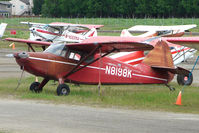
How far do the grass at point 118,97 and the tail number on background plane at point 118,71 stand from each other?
26.8 inches

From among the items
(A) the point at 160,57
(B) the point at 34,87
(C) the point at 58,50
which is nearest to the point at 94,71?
(C) the point at 58,50

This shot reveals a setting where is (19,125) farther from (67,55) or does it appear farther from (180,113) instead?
(67,55)

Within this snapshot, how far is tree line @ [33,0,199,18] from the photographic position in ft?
325

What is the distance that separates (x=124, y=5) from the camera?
105625mm

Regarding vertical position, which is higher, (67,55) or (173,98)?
(67,55)

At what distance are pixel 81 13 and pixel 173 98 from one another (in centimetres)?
9929

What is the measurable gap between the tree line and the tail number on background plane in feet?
260

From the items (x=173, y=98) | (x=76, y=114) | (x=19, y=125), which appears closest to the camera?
(x=19, y=125)

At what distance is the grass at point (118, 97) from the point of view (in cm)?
1375

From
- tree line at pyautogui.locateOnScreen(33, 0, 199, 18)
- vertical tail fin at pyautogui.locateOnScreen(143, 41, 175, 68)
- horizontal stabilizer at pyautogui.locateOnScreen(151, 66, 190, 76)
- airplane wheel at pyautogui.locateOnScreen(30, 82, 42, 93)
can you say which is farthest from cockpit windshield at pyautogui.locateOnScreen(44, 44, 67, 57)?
tree line at pyautogui.locateOnScreen(33, 0, 199, 18)

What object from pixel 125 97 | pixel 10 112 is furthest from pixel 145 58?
pixel 10 112

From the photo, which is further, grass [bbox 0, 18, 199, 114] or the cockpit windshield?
the cockpit windshield

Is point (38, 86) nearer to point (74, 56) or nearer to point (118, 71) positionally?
point (74, 56)

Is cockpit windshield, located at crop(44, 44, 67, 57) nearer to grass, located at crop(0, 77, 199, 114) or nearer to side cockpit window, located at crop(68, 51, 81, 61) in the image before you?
side cockpit window, located at crop(68, 51, 81, 61)
